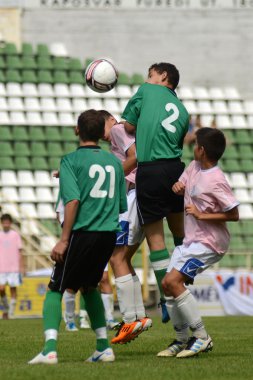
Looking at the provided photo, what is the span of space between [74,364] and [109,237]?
839mm

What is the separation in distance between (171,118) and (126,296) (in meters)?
1.39

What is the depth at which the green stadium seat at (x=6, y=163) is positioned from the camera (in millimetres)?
23328

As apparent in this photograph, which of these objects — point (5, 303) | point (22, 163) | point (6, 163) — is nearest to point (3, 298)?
point (5, 303)

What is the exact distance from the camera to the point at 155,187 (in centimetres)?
803

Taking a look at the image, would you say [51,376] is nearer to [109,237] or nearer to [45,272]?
[109,237]

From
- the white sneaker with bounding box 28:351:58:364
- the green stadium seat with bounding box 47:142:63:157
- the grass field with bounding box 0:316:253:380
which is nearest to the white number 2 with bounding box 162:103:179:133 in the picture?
the grass field with bounding box 0:316:253:380

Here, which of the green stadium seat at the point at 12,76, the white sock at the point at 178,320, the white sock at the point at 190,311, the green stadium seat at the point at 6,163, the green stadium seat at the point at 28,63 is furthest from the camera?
the green stadium seat at the point at 28,63

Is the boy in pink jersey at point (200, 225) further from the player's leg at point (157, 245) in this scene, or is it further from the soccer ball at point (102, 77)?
the soccer ball at point (102, 77)

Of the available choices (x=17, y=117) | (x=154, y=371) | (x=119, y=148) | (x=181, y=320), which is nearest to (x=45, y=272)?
(x=17, y=117)

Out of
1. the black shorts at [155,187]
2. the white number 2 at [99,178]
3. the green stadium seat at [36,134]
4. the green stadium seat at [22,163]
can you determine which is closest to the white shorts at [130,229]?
the black shorts at [155,187]

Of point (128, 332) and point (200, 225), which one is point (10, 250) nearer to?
point (128, 332)

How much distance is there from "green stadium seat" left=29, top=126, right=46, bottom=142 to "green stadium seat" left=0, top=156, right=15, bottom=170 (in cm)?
98

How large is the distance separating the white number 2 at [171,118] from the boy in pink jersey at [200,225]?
488 millimetres

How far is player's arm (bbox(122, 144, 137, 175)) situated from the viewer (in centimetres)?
852
